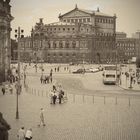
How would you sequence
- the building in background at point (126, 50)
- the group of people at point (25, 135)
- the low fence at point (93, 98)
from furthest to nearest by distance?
the building in background at point (126, 50) → the low fence at point (93, 98) → the group of people at point (25, 135)

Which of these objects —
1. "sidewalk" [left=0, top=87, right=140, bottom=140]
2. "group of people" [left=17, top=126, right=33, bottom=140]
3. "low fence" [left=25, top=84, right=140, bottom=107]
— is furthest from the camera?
"low fence" [left=25, top=84, right=140, bottom=107]

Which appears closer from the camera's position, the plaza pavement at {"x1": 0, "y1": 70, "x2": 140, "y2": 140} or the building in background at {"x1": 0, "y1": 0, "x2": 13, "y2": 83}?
the plaza pavement at {"x1": 0, "y1": 70, "x2": 140, "y2": 140}

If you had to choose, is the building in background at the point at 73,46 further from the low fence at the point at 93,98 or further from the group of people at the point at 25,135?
the group of people at the point at 25,135

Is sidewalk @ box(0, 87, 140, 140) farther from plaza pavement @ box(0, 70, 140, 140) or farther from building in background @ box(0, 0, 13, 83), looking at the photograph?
building in background @ box(0, 0, 13, 83)

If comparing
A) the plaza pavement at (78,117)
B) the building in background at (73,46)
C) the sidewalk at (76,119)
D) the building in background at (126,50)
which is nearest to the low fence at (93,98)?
the plaza pavement at (78,117)

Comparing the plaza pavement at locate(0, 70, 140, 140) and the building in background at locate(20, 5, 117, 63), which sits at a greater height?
the building in background at locate(20, 5, 117, 63)

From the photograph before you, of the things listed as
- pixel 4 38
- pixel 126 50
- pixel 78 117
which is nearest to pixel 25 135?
pixel 78 117

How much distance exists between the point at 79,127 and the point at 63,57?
56.6 meters

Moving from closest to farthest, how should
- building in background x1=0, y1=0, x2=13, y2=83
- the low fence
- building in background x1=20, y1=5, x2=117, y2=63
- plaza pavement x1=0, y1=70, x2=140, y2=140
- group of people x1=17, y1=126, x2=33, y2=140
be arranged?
1. group of people x1=17, y1=126, x2=33, y2=140
2. plaza pavement x1=0, y1=70, x2=140, y2=140
3. the low fence
4. building in background x1=0, y1=0, x2=13, y2=83
5. building in background x1=20, y1=5, x2=117, y2=63

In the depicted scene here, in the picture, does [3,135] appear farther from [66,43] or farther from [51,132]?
[66,43]

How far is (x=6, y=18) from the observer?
86.8ft

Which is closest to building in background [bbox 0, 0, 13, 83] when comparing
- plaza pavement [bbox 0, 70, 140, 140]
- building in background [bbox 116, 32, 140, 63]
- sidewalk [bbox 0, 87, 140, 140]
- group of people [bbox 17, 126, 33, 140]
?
plaza pavement [bbox 0, 70, 140, 140]

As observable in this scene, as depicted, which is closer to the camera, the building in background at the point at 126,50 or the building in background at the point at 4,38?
the building in background at the point at 4,38

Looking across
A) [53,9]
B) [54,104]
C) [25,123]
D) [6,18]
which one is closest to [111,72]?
[6,18]
